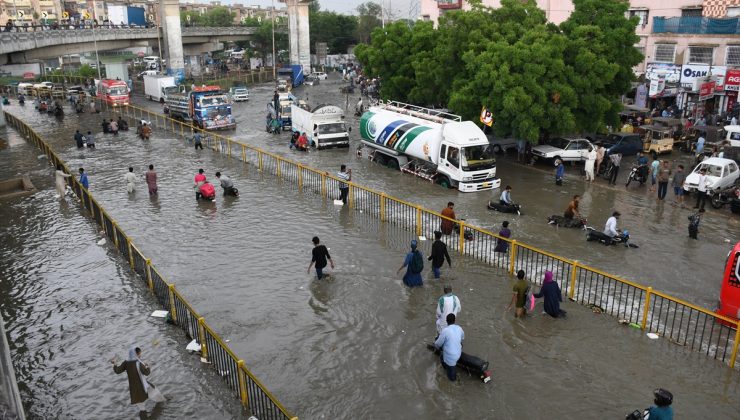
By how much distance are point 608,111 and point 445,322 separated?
21017mm

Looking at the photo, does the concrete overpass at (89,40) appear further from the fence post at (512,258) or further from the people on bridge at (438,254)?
the fence post at (512,258)

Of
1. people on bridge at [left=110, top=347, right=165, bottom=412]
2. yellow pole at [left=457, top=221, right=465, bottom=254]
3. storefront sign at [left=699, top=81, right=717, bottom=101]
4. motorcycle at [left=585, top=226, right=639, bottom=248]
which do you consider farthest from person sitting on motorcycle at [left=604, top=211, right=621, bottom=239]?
storefront sign at [left=699, top=81, right=717, bottom=101]

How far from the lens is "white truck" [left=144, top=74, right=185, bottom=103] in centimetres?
5322

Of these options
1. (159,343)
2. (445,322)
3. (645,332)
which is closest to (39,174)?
(159,343)

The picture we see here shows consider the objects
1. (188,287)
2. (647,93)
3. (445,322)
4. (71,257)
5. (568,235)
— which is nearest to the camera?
(445,322)

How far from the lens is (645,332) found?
1202 cm

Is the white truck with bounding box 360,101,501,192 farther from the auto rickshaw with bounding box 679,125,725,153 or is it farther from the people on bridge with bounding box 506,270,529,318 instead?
the auto rickshaw with bounding box 679,125,725,153

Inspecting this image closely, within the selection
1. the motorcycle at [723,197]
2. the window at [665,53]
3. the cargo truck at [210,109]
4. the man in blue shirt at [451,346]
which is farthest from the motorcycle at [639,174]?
the cargo truck at [210,109]

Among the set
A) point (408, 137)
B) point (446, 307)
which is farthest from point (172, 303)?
point (408, 137)

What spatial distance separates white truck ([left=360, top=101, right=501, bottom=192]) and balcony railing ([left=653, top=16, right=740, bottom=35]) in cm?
2051

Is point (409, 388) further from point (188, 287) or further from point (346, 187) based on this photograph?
point (346, 187)

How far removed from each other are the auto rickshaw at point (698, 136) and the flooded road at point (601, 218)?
94 cm

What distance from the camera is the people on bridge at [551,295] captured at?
40.5ft

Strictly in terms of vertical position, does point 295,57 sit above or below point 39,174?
above
